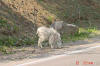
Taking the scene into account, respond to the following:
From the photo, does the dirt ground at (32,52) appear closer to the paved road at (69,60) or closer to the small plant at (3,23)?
the paved road at (69,60)

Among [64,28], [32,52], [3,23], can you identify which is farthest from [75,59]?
[64,28]

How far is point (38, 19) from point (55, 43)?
5212 millimetres

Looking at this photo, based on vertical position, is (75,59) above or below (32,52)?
below

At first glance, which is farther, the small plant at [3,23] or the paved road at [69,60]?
the small plant at [3,23]

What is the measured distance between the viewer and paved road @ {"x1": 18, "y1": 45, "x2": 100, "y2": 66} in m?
9.85

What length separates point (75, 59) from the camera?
10.8 metres

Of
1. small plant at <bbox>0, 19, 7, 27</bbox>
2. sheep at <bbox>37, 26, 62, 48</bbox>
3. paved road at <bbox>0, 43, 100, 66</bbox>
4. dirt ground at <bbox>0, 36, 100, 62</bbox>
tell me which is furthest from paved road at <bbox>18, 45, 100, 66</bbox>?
small plant at <bbox>0, 19, 7, 27</bbox>

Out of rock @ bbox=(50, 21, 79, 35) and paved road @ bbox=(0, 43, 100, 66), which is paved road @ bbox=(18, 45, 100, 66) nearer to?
paved road @ bbox=(0, 43, 100, 66)

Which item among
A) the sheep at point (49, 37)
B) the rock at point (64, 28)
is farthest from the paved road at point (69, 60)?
the rock at point (64, 28)

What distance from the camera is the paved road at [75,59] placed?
985 cm

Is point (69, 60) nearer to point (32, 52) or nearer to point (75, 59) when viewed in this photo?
point (75, 59)

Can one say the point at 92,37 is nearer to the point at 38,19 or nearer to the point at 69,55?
the point at 38,19

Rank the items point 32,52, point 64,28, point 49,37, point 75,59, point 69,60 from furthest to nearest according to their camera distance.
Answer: point 64,28 < point 49,37 < point 32,52 < point 75,59 < point 69,60

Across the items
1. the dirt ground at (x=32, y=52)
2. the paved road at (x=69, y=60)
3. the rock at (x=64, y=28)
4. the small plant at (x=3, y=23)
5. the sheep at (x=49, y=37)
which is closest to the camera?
the paved road at (x=69, y=60)
